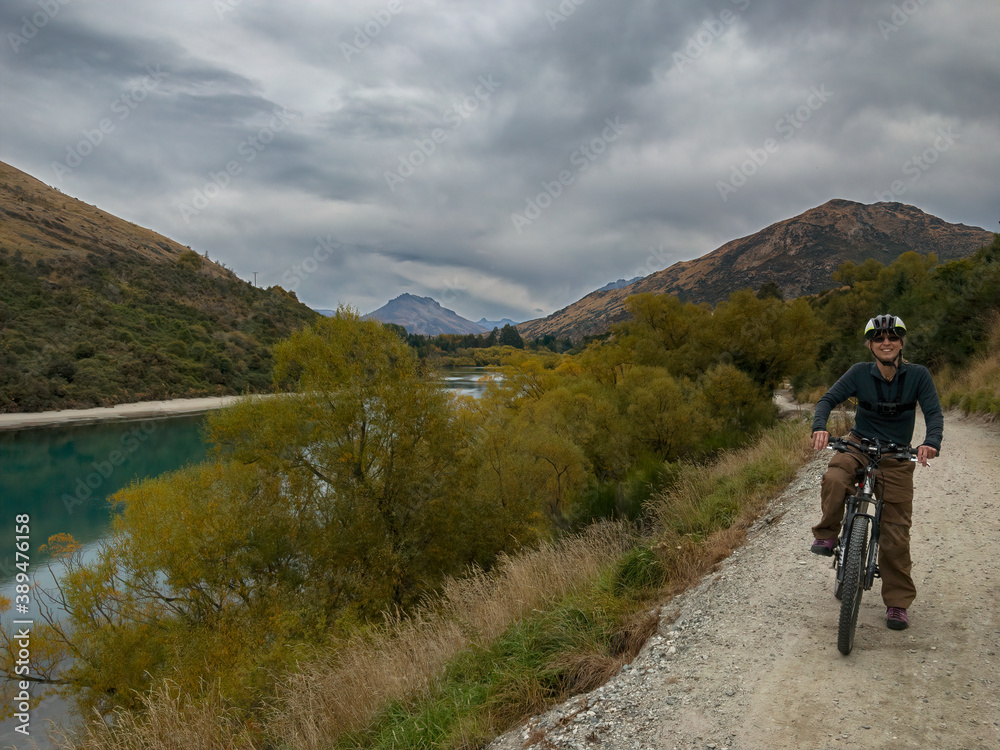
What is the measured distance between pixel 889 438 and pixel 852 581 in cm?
116

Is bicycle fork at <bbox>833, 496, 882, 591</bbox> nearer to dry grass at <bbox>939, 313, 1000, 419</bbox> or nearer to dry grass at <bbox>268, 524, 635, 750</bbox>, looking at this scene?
dry grass at <bbox>268, 524, 635, 750</bbox>

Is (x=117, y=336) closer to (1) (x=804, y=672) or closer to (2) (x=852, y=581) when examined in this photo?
(1) (x=804, y=672)

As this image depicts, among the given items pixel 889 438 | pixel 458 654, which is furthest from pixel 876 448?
pixel 458 654

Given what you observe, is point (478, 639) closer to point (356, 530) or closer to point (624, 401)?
point (356, 530)

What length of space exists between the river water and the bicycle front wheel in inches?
628

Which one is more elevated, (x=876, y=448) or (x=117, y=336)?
(x=117, y=336)

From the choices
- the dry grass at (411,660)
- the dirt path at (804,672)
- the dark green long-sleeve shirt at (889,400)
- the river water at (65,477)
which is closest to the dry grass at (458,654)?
the dry grass at (411,660)

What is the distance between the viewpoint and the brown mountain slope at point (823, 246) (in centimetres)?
13312

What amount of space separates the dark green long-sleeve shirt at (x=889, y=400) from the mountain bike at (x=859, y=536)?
13 centimetres

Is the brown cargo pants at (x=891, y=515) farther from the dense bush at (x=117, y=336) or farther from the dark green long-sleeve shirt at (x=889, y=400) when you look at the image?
the dense bush at (x=117, y=336)

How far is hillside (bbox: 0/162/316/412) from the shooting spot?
181ft

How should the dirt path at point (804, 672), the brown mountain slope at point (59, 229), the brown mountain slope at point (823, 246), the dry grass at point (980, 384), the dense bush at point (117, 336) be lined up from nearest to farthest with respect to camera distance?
the dirt path at point (804, 672) < the dry grass at point (980, 384) < the dense bush at point (117, 336) < the brown mountain slope at point (59, 229) < the brown mountain slope at point (823, 246)

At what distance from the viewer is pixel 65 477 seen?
118ft

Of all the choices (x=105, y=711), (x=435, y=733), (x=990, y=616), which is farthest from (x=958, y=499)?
(x=105, y=711)
